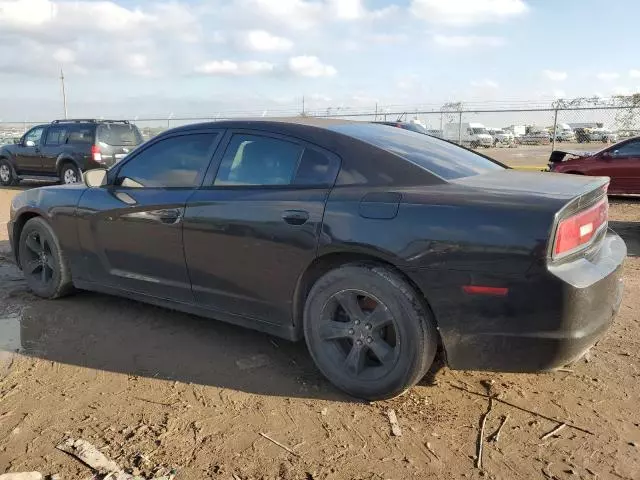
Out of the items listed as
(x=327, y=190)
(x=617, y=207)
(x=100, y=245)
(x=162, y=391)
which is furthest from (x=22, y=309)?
(x=617, y=207)

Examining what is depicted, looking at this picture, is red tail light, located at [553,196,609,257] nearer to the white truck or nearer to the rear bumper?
the rear bumper

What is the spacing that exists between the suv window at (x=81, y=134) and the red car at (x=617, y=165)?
10.3 metres

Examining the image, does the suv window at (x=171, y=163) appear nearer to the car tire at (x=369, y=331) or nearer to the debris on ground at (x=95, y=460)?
the car tire at (x=369, y=331)

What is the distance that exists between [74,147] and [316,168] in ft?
39.4

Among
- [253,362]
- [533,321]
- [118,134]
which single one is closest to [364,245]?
[533,321]

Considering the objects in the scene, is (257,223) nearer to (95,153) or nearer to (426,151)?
(426,151)

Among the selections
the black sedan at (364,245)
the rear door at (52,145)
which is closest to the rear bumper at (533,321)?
the black sedan at (364,245)

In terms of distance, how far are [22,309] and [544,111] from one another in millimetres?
18221

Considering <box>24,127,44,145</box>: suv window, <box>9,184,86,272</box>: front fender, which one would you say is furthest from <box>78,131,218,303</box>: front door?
<box>24,127,44,145</box>: suv window

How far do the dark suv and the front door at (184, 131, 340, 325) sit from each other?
34.1ft

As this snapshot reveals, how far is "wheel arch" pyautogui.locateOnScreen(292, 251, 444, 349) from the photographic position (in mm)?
2979

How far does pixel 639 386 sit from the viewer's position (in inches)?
132

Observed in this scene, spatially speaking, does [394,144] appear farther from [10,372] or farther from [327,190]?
[10,372]

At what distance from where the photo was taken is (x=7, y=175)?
15875mm
